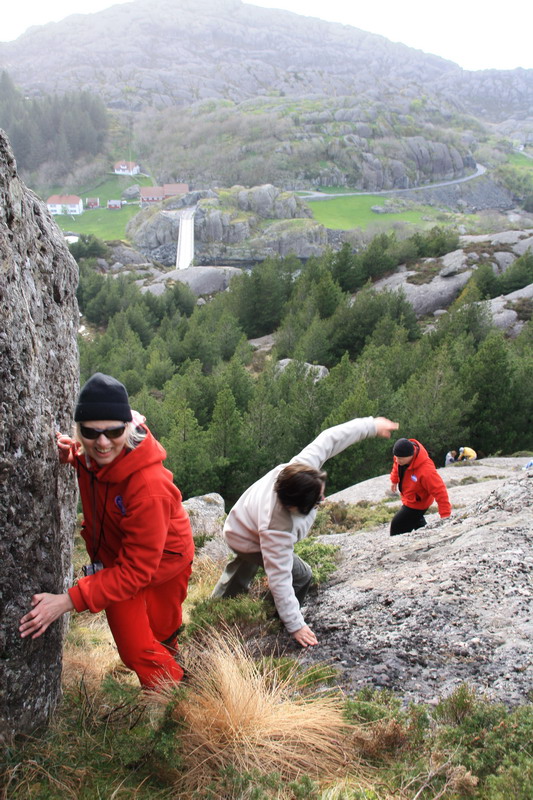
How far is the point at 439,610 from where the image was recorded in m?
4.19

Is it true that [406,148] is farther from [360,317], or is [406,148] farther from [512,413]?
[512,413]

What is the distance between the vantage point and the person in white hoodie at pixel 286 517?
3615 mm

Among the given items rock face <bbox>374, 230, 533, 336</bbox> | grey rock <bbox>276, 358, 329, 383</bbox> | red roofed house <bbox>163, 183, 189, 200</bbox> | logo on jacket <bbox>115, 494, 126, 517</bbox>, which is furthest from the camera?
red roofed house <bbox>163, 183, 189, 200</bbox>

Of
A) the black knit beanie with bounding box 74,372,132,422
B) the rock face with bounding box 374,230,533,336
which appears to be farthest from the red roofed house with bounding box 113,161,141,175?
the black knit beanie with bounding box 74,372,132,422

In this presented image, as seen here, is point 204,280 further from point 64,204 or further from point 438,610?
point 438,610

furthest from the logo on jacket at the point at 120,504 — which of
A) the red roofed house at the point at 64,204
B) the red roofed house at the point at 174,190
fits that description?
the red roofed house at the point at 174,190

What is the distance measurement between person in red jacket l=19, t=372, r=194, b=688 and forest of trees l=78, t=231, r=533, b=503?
1369 centimetres

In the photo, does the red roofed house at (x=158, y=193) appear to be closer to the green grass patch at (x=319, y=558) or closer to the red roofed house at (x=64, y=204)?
the red roofed house at (x=64, y=204)

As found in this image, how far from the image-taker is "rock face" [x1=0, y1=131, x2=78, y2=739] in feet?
9.32

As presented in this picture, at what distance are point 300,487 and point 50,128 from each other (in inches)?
6142

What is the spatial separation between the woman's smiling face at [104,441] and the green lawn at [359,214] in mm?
113385

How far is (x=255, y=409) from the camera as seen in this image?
20.5 metres

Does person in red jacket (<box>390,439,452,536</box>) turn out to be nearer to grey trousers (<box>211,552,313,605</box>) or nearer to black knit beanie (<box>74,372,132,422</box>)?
grey trousers (<box>211,552,313,605</box>)

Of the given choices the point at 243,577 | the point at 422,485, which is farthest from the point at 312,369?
the point at 243,577
